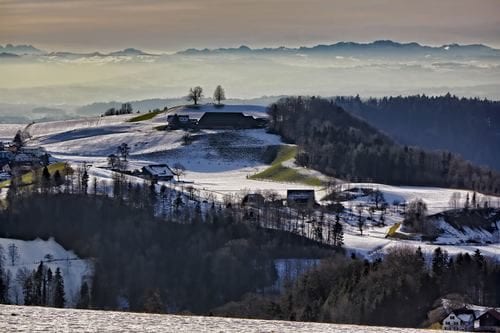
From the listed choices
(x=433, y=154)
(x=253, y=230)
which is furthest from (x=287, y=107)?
(x=253, y=230)

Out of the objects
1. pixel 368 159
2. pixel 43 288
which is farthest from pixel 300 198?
pixel 43 288

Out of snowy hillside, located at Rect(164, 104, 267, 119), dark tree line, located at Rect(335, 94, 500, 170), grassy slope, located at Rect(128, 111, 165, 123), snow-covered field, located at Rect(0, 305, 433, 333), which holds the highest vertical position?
snow-covered field, located at Rect(0, 305, 433, 333)

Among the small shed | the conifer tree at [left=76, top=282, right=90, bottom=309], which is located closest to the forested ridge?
the conifer tree at [left=76, top=282, right=90, bottom=309]

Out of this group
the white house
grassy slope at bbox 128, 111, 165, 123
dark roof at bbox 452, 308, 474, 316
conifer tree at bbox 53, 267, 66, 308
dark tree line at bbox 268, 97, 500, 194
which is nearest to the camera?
the white house

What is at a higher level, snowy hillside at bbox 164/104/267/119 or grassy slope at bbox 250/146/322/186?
snowy hillside at bbox 164/104/267/119

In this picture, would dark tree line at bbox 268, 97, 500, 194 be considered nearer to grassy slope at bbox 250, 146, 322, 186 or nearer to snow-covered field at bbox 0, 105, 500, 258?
grassy slope at bbox 250, 146, 322, 186

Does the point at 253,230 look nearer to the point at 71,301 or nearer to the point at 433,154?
the point at 71,301
